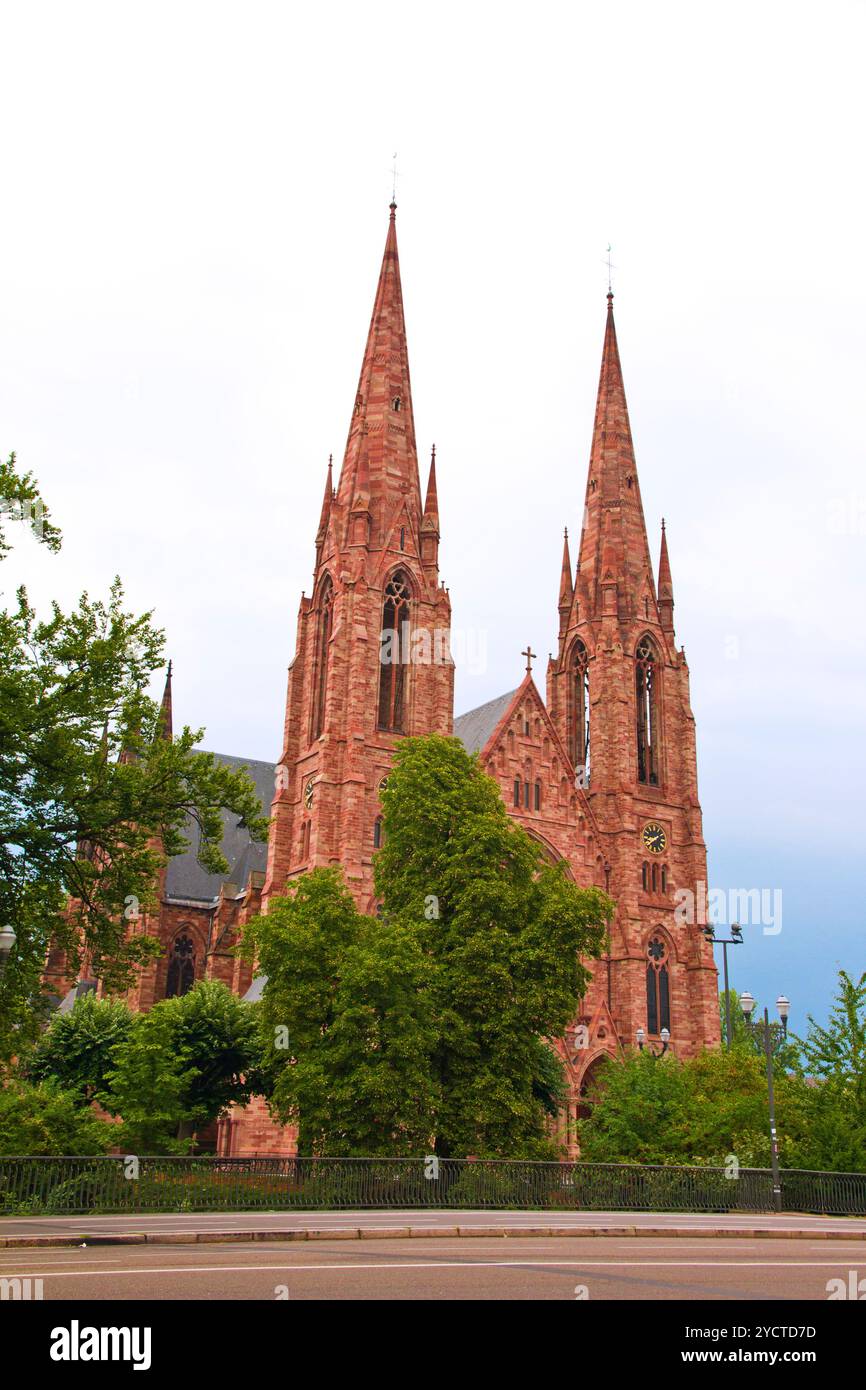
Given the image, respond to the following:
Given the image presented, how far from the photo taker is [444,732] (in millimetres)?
48281

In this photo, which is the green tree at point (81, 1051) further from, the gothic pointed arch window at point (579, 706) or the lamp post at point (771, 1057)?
the gothic pointed arch window at point (579, 706)

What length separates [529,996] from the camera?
30.5 m

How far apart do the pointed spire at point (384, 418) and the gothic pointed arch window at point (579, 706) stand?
12506 millimetres

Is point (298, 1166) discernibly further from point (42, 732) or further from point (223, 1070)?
point (223, 1070)

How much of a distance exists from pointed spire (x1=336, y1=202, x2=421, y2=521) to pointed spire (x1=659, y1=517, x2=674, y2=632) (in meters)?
15.4

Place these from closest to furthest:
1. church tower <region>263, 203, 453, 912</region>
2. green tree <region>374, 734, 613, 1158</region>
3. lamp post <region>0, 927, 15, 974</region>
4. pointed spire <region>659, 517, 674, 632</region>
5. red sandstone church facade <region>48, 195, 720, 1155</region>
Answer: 1. lamp post <region>0, 927, 15, 974</region>
2. green tree <region>374, 734, 613, 1158</region>
3. church tower <region>263, 203, 453, 912</region>
4. red sandstone church facade <region>48, 195, 720, 1155</region>
5. pointed spire <region>659, 517, 674, 632</region>

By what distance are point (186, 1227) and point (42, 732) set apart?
8.98m

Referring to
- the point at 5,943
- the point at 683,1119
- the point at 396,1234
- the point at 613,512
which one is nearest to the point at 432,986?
the point at 683,1119

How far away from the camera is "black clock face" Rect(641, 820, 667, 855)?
55344 mm

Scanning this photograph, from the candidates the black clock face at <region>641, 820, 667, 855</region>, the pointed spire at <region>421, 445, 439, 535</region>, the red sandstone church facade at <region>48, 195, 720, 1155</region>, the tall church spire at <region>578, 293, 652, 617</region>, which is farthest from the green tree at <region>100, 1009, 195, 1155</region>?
the tall church spire at <region>578, 293, 652, 617</region>

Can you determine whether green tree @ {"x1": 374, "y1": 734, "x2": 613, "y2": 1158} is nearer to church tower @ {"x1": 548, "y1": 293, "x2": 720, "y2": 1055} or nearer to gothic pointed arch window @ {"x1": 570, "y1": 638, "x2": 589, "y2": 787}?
church tower @ {"x1": 548, "y1": 293, "x2": 720, "y2": 1055}

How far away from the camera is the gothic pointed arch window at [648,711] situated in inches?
2283

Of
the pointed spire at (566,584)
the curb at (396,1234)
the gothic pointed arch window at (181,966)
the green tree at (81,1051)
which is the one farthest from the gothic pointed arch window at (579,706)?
the curb at (396,1234)

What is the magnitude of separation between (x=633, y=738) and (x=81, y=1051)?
97.4 ft
